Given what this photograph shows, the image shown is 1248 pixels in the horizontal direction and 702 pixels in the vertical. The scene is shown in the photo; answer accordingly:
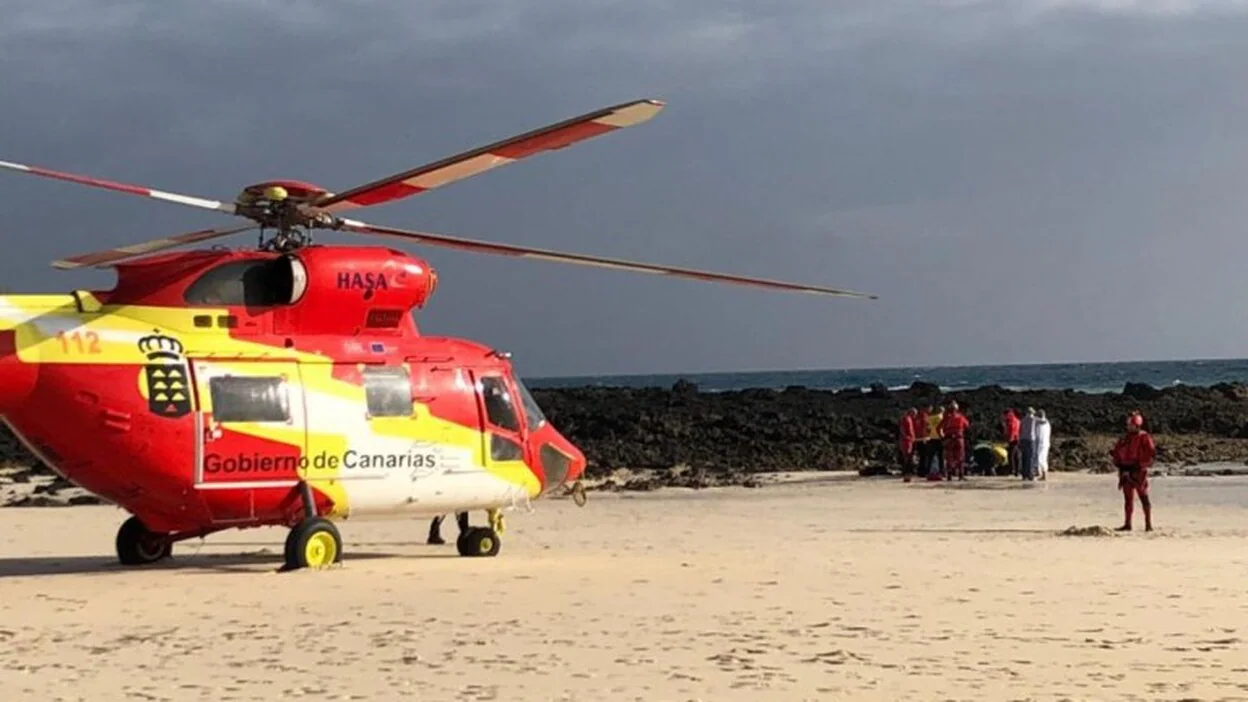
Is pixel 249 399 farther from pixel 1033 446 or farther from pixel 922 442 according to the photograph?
pixel 922 442

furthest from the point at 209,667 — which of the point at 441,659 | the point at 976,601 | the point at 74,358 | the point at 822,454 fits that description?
the point at 822,454

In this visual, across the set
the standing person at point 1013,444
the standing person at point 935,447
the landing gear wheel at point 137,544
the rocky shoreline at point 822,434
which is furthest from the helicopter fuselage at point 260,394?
the standing person at point 1013,444

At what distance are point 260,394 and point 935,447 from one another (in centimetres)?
1731

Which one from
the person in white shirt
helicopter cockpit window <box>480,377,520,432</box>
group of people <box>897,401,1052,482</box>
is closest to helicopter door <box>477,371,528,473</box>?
helicopter cockpit window <box>480,377,520,432</box>

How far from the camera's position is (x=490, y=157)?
12430mm

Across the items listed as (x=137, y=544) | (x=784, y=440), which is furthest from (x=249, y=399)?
(x=784, y=440)

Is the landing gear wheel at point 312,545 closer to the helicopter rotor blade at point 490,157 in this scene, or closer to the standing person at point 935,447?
the helicopter rotor blade at point 490,157

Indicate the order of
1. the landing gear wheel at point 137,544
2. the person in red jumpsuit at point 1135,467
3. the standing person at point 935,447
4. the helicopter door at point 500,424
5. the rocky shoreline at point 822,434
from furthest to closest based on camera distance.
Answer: the rocky shoreline at point 822,434, the standing person at point 935,447, the person in red jumpsuit at point 1135,467, the helicopter door at point 500,424, the landing gear wheel at point 137,544

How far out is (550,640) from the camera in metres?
10.4

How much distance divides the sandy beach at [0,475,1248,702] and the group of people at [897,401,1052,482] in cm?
904

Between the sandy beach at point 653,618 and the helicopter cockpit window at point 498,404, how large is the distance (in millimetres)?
1353

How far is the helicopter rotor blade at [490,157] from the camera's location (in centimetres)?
1142

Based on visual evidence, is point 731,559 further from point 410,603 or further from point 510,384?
point 410,603

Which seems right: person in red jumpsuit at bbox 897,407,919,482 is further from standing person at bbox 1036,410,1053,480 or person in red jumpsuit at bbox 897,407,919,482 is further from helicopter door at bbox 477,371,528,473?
helicopter door at bbox 477,371,528,473
